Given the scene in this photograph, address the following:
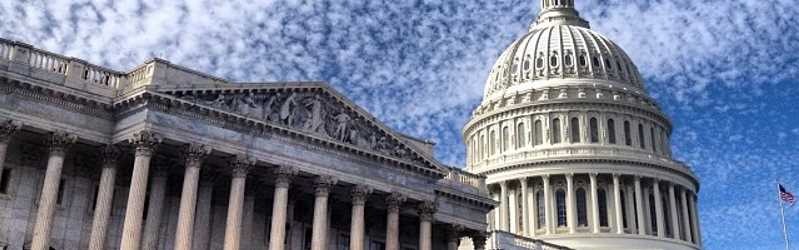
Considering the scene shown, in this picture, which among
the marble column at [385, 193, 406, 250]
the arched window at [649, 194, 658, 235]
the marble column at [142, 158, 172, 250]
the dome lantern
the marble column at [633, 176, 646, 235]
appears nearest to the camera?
the marble column at [142, 158, 172, 250]

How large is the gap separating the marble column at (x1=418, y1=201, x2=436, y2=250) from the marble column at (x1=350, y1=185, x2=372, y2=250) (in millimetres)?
3808

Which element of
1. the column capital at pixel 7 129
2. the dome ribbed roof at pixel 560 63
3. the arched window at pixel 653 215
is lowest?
the column capital at pixel 7 129

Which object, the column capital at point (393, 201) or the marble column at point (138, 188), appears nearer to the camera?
the marble column at point (138, 188)

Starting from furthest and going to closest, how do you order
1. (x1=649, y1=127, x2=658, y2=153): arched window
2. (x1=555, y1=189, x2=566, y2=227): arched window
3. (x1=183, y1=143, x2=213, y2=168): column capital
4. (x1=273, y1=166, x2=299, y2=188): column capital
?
(x1=649, y1=127, x2=658, y2=153): arched window, (x1=555, y1=189, x2=566, y2=227): arched window, (x1=273, y1=166, x2=299, y2=188): column capital, (x1=183, y1=143, x2=213, y2=168): column capital

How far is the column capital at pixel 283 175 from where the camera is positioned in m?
42.3

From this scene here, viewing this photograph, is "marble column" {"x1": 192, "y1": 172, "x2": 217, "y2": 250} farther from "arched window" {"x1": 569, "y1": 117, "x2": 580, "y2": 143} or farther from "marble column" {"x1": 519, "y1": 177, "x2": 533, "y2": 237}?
"arched window" {"x1": 569, "y1": 117, "x2": 580, "y2": 143}

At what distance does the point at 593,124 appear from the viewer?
88562 mm

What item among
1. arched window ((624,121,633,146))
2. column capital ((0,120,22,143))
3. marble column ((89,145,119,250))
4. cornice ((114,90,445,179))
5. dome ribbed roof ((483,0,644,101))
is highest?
dome ribbed roof ((483,0,644,101))

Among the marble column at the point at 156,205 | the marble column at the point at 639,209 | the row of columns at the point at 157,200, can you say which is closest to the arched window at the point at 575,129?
the marble column at the point at 639,209

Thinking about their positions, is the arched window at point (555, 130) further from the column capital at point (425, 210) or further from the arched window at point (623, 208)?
the column capital at point (425, 210)

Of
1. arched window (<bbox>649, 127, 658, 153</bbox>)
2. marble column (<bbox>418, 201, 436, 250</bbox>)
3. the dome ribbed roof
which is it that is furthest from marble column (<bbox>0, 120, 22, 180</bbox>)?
arched window (<bbox>649, 127, 658, 153</bbox>)

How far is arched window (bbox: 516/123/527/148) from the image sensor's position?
3536 inches

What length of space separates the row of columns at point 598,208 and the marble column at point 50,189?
5432 centimetres

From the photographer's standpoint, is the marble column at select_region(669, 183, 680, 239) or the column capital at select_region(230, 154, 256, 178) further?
the marble column at select_region(669, 183, 680, 239)
